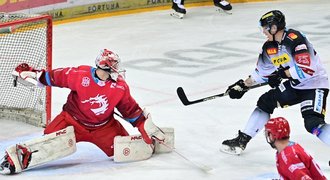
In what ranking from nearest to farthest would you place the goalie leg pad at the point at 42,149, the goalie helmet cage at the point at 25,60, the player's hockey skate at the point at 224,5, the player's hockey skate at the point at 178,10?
the goalie leg pad at the point at 42,149 < the goalie helmet cage at the point at 25,60 < the player's hockey skate at the point at 178,10 < the player's hockey skate at the point at 224,5

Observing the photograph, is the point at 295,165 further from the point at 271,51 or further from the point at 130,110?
the point at 130,110

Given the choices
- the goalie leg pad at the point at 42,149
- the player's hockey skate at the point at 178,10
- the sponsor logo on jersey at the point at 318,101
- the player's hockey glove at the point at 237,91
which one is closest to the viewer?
the goalie leg pad at the point at 42,149

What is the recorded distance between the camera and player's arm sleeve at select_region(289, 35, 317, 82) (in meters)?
4.20

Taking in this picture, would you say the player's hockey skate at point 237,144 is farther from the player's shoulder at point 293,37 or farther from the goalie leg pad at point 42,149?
the goalie leg pad at point 42,149

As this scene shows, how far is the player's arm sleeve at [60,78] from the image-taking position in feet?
14.0

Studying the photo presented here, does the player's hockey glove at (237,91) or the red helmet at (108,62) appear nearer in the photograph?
the red helmet at (108,62)

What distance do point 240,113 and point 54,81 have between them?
163 centimetres

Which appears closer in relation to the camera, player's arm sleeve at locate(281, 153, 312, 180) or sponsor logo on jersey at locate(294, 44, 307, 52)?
player's arm sleeve at locate(281, 153, 312, 180)

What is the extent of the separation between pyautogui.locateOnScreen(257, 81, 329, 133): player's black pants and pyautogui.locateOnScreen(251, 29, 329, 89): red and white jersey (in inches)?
1.5

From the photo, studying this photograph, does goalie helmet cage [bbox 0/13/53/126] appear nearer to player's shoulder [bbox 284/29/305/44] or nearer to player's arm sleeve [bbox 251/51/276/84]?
player's arm sleeve [bbox 251/51/276/84]

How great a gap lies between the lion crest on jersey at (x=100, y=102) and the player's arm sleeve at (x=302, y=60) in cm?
100

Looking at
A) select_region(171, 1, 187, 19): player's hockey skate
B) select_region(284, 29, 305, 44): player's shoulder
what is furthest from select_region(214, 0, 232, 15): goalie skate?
select_region(284, 29, 305, 44): player's shoulder

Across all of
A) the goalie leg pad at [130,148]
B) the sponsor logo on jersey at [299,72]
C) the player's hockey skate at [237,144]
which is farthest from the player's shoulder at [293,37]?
the goalie leg pad at [130,148]

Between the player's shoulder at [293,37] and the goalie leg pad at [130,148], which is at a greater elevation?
the player's shoulder at [293,37]
